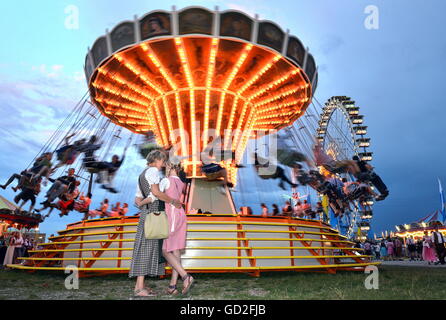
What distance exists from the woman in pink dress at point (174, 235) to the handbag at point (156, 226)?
34 centimetres

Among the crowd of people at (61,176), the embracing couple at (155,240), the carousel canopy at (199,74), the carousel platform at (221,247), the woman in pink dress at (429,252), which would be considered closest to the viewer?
the embracing couple at (155,240)

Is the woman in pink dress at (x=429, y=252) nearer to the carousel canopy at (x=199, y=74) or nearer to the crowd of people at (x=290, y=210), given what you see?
the crowd of people at (x=290, y=210)

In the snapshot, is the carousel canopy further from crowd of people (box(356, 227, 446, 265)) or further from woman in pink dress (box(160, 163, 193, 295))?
A: crowd of people (box(356, 227, 446, 265))

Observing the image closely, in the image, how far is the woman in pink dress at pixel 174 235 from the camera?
3.77 meters

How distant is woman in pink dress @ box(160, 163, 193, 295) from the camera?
3773 mm

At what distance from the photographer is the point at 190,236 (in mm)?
6695

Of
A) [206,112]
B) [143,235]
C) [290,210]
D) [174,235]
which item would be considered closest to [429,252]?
[290,210]

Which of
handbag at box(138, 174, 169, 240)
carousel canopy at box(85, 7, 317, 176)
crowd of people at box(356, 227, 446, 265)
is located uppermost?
carousel canopy at box(85, 7, 317, 176)

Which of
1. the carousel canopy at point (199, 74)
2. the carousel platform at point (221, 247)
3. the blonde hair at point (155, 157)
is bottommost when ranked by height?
the carousel platform at point (221, 247)

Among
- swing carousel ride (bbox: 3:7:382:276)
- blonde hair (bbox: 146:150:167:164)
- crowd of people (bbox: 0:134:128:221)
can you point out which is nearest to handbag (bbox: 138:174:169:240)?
blonde hair (bbox: 146:150:167:164)

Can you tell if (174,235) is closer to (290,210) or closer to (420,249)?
(290,210)

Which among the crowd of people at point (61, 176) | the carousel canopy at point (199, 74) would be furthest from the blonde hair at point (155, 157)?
the crowd of people at point (61, 176)

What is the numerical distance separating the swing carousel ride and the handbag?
274 cm
